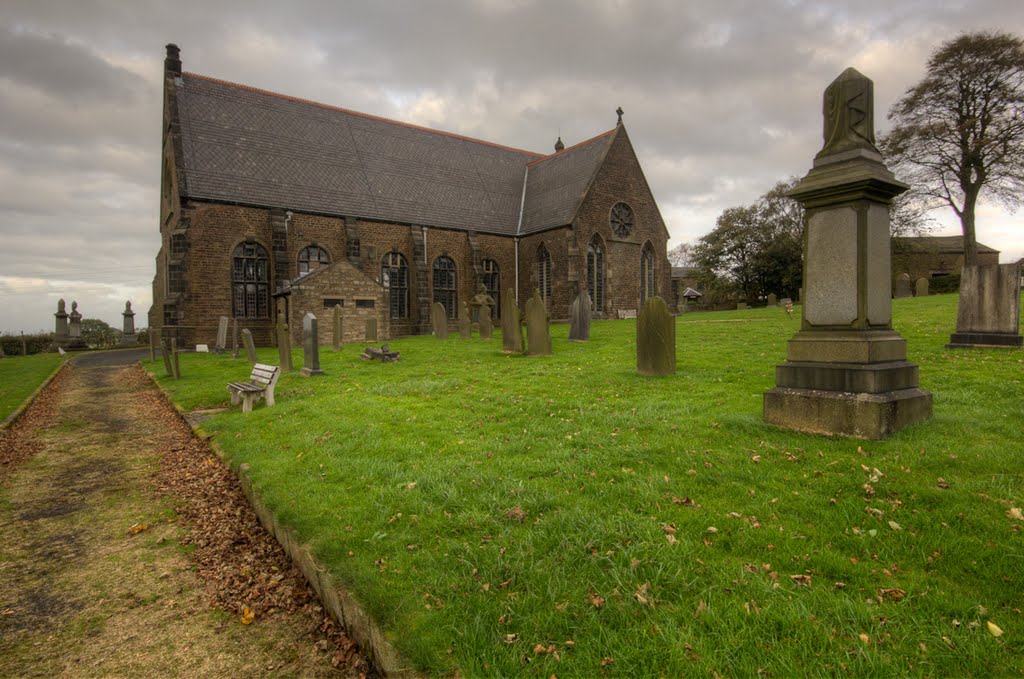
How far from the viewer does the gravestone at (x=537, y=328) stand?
1217 centimetres

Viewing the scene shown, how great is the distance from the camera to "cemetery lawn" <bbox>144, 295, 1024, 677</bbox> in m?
2.29

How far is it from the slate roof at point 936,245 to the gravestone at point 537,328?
33281 millimetres

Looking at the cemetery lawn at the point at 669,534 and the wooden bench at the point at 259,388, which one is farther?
the wooden bench at the point at 259,388

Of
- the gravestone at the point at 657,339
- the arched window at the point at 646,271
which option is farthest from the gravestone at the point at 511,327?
the arched window at the point at 646,271

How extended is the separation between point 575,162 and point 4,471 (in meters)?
28.5

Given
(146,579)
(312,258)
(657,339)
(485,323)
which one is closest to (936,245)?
(485,323)

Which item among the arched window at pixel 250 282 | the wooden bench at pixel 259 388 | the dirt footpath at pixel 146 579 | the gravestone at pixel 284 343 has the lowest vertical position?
the dirt footpath at pixel 146 579

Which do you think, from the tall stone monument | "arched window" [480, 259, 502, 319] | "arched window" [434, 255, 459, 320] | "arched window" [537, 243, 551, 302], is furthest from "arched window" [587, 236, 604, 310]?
the tall stone monument

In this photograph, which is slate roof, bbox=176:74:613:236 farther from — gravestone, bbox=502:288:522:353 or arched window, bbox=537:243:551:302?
gravestone, bbox=502:288:522:353

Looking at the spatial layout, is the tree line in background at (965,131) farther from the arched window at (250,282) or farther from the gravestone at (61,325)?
the gravestone at (61,325)

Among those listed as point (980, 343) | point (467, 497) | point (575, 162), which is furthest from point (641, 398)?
point (575, 162)

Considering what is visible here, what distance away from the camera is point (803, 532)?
122 inches

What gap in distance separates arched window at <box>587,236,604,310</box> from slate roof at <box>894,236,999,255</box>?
21.0m

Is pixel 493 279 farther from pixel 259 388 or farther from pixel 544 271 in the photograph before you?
pixel 259 388
